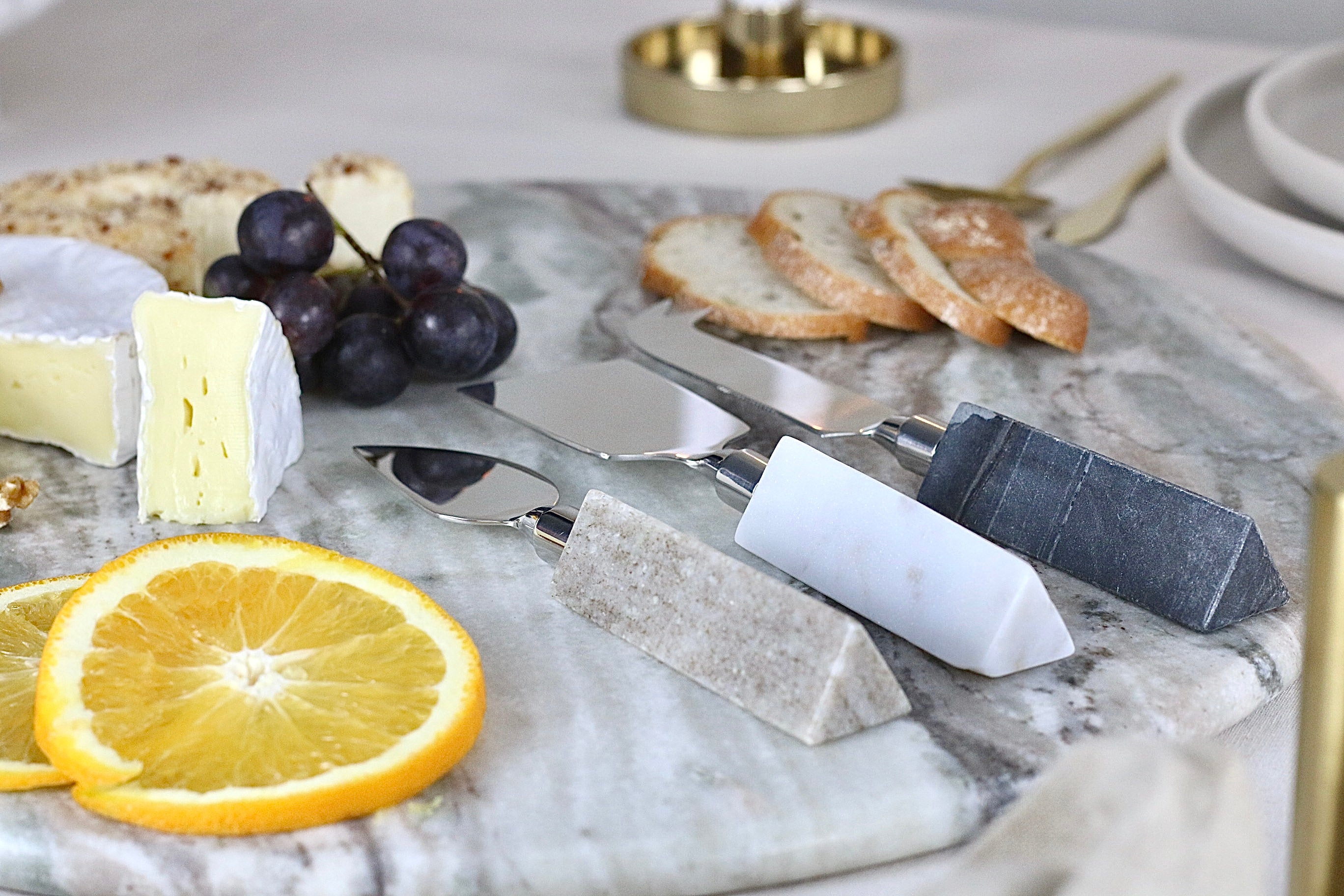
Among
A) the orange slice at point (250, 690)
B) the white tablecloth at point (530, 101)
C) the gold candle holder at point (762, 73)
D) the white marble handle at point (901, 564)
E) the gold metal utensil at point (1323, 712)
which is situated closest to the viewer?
the gold metal utensil at point (1323, 712)

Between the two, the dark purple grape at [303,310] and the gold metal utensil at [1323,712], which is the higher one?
the gold metal utensil at [1323,712]

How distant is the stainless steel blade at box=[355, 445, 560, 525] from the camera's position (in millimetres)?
1144

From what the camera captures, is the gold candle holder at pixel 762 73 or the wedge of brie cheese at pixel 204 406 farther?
the gold candle holder at pixel 762 73

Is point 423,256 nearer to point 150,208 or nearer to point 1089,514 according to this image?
point 150,208

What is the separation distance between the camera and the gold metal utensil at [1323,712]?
535mm

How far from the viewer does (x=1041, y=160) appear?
212cm

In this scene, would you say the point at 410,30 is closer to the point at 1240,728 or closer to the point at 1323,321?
the point at 1323,321

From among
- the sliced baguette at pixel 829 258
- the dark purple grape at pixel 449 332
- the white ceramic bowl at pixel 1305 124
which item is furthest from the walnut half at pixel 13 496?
the white ceramic bowl at pixel 1305 124

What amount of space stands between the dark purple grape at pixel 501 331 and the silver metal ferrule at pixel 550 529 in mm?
321

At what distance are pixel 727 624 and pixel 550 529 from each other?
9.0 inches

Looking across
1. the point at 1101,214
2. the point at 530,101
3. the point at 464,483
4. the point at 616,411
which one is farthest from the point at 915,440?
the point at 530,101

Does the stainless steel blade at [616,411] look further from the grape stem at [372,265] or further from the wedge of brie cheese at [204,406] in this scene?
the wedge of brie cheese at [204,406]

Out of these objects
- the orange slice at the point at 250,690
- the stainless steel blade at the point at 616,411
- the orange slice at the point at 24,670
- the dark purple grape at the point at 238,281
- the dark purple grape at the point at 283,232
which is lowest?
the stainless steel blade at the point at 616,411

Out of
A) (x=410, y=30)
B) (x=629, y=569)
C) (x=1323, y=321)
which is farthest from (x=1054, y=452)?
(x=410, y=30)
